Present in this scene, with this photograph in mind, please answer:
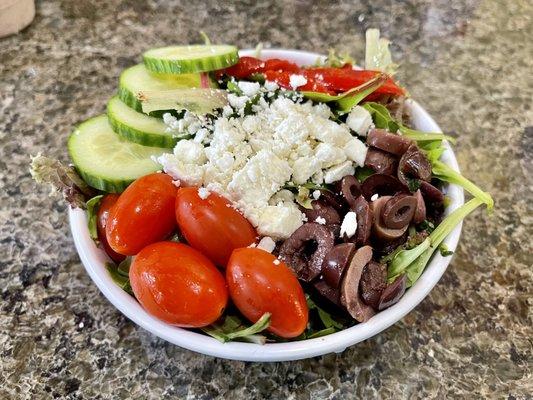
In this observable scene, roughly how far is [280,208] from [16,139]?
0.85m

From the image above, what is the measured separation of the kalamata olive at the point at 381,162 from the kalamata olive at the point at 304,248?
0.18m

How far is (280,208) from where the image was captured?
1.07m

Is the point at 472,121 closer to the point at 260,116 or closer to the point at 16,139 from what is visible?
the point at 260,116

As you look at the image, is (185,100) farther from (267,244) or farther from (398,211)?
(398,211)

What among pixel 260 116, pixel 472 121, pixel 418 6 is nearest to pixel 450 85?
pixel 472 121

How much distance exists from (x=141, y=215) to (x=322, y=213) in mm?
322

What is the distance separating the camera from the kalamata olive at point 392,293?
1.01 meters

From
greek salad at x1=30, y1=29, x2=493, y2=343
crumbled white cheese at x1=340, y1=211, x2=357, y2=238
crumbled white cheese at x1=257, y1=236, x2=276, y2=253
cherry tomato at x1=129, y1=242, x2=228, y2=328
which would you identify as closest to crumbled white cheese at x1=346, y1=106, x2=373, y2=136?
greek salad at x1=30, y1=29, x2=493, y2=343

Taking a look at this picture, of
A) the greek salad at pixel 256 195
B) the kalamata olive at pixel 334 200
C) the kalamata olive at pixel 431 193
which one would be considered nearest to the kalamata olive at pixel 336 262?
the greek salad at pixel 256 195

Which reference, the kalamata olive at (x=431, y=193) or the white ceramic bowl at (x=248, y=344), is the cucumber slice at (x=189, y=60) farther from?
the kalamata olive at (x=431, y=193)

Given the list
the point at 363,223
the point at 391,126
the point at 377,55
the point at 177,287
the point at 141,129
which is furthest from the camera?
the point at 377,55

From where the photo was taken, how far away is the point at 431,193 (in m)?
1.17

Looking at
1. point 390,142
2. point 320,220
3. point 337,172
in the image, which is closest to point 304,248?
point 320,220

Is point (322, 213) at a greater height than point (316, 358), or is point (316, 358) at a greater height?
point (322, 213)
